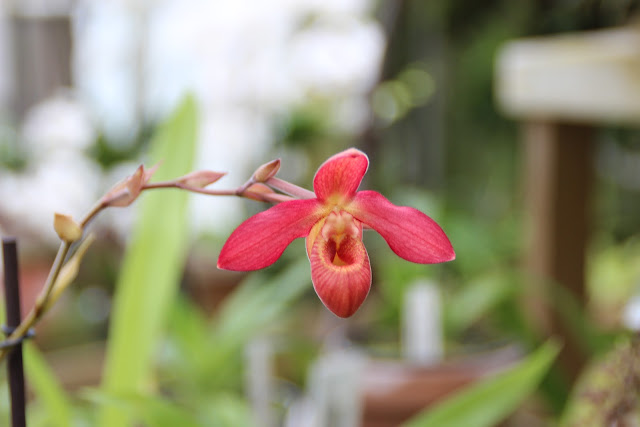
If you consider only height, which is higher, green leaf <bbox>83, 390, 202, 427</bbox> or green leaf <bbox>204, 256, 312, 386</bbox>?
green leaf <bbox>83, 390, 202, 427</bbox>

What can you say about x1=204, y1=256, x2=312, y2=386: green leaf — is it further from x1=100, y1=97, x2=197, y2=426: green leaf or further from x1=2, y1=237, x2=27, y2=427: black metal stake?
x1=2, y1=237, x2=27, y2=427: black metal stake

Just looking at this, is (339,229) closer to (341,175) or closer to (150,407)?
(341,175)

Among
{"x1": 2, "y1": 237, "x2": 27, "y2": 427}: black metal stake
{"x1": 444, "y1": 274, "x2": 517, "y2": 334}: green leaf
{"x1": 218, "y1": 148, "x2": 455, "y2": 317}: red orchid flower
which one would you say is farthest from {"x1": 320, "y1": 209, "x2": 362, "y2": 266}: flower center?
{"x1": 444, "y1": 274, "x2": 517, "y2": 334}: green leaf

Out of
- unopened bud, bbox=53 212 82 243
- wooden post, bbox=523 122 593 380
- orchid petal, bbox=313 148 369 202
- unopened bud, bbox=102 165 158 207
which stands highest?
orchid petal, bbox=313 148 369 202

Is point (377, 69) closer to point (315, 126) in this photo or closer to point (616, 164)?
point (315, 126)

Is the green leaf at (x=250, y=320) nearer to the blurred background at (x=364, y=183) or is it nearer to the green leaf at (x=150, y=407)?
the blurred background at (x=364, y=183)

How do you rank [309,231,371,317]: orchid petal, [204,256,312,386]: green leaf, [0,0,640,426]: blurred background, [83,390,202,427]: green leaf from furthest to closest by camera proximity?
[204,256,312,386]: green leaf < [0,0,640,426]: blurred background < [83,390,202,427]: green leaf < [309,231,371,317]: orchid petal

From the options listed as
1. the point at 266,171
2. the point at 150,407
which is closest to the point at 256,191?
the point at 266,171
